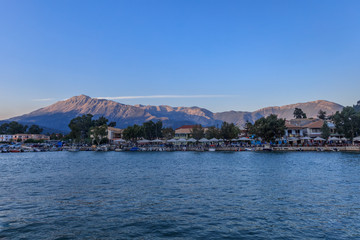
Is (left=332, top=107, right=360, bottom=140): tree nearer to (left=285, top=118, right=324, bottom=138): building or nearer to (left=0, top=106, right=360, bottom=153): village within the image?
(left=0, top=106, right=360, bottom=153): village

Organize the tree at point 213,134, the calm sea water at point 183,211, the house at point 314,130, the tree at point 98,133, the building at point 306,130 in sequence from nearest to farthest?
the calm sea water at point 183,211 < the house at point 314,130 < the building at point 306,130 < the tree at point 213,134 < the tree at point 98,133

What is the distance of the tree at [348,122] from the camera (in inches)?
2977

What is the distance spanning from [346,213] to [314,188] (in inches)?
303

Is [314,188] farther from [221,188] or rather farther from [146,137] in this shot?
[146,137]

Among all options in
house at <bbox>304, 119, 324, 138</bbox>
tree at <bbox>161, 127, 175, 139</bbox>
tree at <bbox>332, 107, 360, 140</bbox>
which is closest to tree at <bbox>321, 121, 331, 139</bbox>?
tree at <bbox>332, 107, 360, 140</bbox>

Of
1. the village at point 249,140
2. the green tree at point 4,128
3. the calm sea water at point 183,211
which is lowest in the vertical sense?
the calm sea water at point 183,211

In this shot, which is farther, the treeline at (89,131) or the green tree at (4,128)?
the green tree at (4,128)

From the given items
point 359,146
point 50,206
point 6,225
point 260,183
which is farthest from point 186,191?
point 359,146

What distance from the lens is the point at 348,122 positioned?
250ft

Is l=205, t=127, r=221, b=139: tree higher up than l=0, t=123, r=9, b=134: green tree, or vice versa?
l=0, t=123, r=9, b=134: green tree

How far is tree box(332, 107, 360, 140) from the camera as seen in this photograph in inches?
2977

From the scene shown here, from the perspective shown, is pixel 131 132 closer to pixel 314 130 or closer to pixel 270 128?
pixel 270 128

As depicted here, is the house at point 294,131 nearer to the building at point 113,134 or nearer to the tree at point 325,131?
the tree at point 325,131

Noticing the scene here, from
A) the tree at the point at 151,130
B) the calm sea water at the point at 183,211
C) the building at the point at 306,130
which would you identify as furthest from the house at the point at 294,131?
the calm sea water at the point at 183,211
